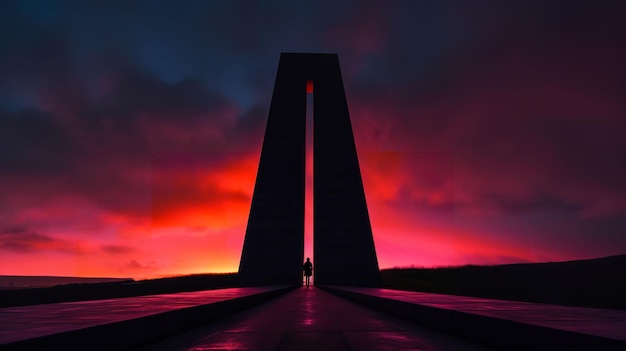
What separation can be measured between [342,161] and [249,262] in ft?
30.0

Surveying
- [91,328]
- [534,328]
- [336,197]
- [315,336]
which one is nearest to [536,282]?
[336,197]

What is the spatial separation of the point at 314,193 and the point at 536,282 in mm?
16241

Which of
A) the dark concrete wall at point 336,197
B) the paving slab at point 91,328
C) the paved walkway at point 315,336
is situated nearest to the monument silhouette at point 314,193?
the dark concrete wall at point 336,197

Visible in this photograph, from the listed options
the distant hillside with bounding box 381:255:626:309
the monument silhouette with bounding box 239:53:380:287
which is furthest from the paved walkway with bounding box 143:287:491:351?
the monument silhouette with bounding box 239:53:380:287

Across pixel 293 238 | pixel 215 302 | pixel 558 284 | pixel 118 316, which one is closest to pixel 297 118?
pixel 293 238

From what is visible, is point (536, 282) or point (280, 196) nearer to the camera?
point (280, 196)

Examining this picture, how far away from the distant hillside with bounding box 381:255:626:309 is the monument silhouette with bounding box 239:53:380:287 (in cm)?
354

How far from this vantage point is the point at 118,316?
521 cm

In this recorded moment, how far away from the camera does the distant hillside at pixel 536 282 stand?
85.5 feet

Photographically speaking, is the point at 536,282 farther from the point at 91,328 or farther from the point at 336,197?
the point at 91,328

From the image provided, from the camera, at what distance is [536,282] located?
31.4 m

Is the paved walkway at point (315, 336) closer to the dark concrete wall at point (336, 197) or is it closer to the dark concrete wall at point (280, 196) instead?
the dark concrete wall at point (336, 197)

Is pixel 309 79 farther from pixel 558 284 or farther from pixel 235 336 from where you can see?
pixel 235 336

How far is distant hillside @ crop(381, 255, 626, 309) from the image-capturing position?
85.5ft
